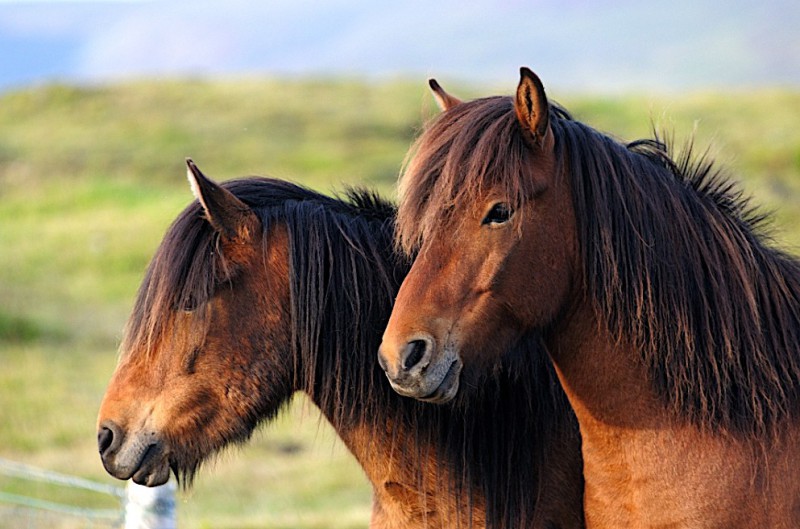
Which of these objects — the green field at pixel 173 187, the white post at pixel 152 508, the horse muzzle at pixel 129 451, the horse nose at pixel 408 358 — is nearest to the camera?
the horse nose at pixel 408 358

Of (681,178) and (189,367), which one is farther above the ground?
(681,178)

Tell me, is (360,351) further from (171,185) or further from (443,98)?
(171,185)

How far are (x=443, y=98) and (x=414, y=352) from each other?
1.28 metres

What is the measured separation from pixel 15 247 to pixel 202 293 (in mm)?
24698

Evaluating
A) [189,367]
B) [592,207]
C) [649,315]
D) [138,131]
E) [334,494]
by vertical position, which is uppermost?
[138,131]

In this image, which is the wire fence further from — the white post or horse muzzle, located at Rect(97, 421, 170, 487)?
horse muzzle, located at Rect(97, 421, 170, 487)

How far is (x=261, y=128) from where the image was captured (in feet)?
142

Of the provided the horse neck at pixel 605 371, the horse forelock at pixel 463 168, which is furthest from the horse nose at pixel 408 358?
the horse neck at pixel 605 371

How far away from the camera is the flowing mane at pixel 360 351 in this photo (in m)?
4.32

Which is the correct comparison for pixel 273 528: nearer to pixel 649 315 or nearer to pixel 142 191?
pixel 649 315

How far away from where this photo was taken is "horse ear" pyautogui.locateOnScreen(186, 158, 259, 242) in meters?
4.27

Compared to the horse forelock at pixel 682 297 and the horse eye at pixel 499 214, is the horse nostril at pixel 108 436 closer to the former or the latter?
the horse eye at pixel 499 214

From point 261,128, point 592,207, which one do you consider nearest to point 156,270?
point 592,207

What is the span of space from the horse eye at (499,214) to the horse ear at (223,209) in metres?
1.17
